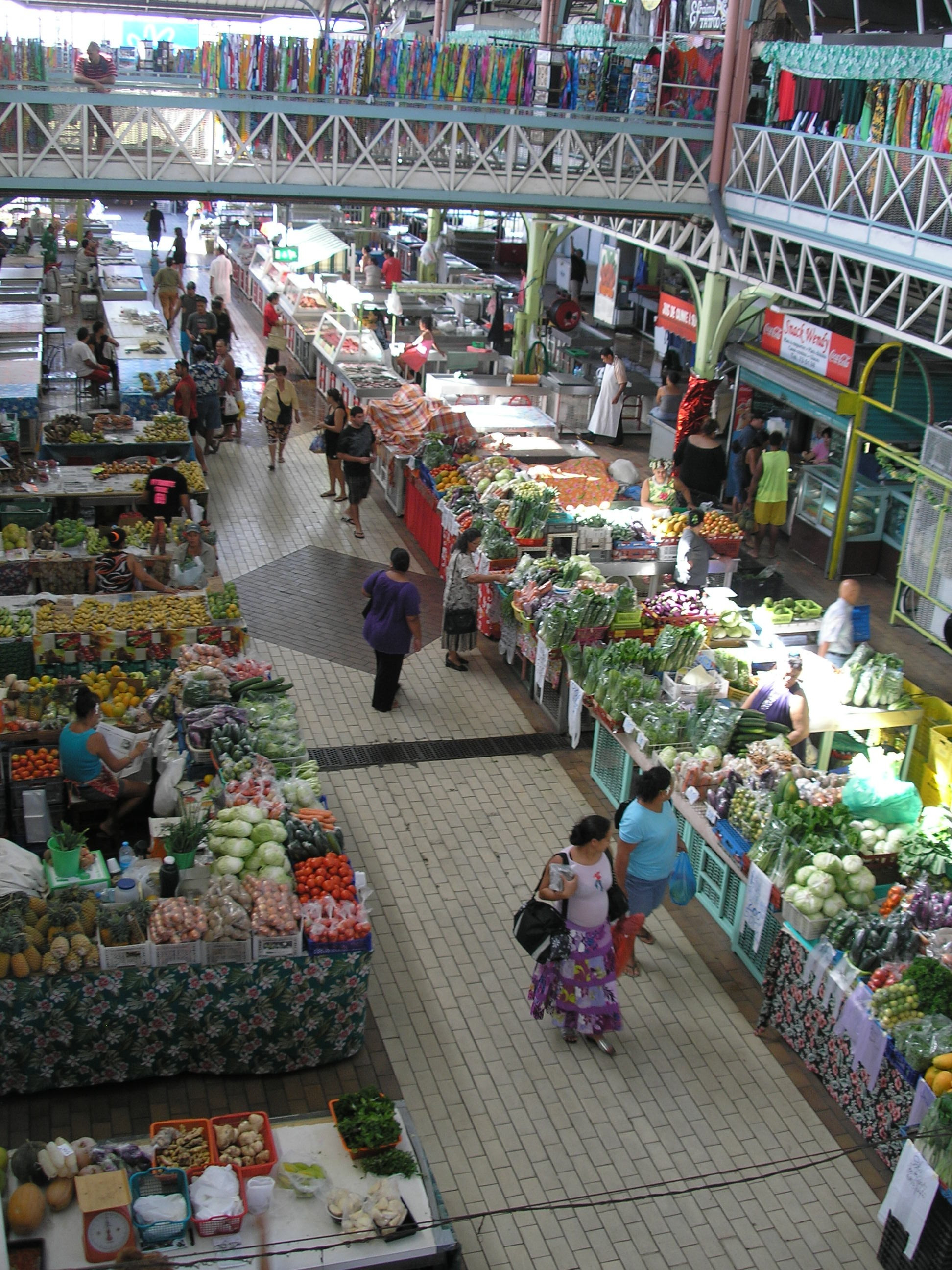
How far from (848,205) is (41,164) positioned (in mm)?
8552

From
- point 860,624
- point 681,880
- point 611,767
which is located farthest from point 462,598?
point 681,880

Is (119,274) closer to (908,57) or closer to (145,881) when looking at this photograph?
(908,57)

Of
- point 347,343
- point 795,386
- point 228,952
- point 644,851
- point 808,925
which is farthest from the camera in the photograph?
point 347,343

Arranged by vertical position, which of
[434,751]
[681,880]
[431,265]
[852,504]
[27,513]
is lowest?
[434,751]

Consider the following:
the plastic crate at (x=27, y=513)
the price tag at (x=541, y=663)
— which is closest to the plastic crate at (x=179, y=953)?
the price tag at (x=541, y=663)

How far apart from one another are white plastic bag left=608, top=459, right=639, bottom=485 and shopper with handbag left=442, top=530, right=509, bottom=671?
3.11 metres

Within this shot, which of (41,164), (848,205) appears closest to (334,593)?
(41,164)

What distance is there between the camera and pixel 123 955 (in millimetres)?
6453

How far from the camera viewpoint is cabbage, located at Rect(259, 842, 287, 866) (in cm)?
709

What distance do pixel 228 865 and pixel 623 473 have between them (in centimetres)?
869

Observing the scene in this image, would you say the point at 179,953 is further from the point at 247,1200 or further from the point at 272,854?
the point at 247,1200

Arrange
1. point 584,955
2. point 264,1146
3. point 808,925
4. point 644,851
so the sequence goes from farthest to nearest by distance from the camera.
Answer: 1. point 644,851
2. point 808,925
3. point 584,955
4. point 264,1146

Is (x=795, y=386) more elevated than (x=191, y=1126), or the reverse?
(x=795, y=386)

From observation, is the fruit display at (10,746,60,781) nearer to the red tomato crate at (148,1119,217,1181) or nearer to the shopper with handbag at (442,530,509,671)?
the red tomato crate at (148,1119,217,1181)
